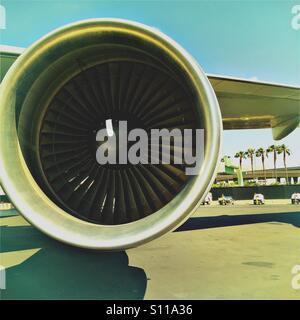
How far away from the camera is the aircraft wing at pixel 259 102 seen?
6250mm

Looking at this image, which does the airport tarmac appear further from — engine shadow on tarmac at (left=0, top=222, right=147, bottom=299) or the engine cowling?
the engine cowling

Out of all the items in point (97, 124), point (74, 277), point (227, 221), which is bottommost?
point (227, 221)

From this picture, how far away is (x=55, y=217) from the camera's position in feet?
9.78

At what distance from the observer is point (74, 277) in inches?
174

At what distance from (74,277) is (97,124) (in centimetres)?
199

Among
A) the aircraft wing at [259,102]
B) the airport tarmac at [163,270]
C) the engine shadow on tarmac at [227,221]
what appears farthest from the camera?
the engine shadow on tarmac at [227,221]

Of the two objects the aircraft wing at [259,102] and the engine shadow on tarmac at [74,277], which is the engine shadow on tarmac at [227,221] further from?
the engine shadow on tarmac at [74,277]

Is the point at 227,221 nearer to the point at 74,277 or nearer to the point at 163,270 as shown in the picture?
the point at 163,270

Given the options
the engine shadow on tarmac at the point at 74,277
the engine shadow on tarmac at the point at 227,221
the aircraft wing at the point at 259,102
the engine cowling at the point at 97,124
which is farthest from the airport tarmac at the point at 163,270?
the aircraft wing at the point at 259,102

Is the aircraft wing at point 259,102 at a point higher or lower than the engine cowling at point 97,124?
higher


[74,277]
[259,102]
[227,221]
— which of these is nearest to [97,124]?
[74,277]

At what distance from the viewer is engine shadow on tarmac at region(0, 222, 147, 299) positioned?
3732 mm

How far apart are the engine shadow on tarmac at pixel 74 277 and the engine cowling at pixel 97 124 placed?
420 millimetres

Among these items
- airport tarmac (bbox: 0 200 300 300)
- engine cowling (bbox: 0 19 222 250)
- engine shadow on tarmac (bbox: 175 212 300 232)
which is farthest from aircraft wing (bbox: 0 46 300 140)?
engine shadow on tarmac (bbox: 175 212 300 232)
